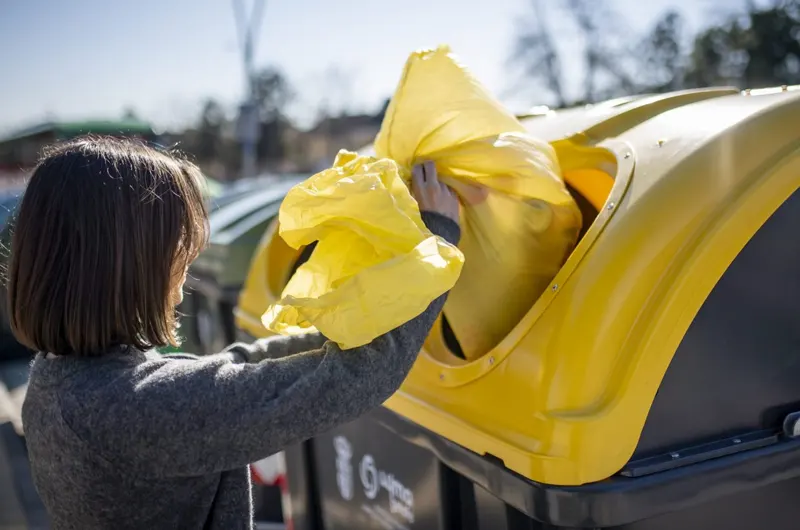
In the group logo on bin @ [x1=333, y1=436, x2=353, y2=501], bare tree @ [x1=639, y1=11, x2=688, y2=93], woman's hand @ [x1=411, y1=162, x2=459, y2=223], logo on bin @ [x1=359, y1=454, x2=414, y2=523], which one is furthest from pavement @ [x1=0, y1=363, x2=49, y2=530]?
bare tree @ [x1=639, y1=11, x2=688, y2=93]

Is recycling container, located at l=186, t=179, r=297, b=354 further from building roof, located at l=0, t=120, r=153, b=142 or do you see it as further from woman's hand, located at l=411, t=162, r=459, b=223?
building roof, located at l=0, t=120, r=153, b=142

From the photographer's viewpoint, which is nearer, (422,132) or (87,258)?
(87,258)

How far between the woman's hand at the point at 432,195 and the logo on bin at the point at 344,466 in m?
0.98

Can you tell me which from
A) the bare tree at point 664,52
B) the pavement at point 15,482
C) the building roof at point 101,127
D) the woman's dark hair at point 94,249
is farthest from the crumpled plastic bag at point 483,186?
the bare tree at point 664,52

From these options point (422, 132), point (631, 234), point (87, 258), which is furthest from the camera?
point (422, 132)

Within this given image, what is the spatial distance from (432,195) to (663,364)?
0.50m

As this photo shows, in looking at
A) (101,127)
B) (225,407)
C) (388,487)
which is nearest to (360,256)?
(225,407)

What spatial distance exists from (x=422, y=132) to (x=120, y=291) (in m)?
0.68

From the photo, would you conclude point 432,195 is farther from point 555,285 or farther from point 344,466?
point 344,466

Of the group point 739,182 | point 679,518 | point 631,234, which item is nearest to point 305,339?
point 631,234

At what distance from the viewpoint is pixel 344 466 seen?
2.12 metres

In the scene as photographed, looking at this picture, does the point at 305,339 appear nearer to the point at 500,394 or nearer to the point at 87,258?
the point at 500,394

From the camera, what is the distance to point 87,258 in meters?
1.07

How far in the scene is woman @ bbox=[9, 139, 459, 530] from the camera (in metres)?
1.01
